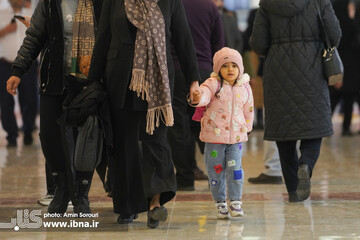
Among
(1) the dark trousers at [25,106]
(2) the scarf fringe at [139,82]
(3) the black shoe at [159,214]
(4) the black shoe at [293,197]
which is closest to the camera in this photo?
(2) the scarf fringe at [139,82]

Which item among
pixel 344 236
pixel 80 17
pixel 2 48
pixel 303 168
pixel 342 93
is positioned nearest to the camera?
pixel 344 236

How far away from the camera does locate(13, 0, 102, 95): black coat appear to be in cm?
590

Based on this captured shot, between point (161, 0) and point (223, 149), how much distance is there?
117 centimetres

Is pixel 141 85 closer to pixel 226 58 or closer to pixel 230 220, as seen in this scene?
pixel 226 58

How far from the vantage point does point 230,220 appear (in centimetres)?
584

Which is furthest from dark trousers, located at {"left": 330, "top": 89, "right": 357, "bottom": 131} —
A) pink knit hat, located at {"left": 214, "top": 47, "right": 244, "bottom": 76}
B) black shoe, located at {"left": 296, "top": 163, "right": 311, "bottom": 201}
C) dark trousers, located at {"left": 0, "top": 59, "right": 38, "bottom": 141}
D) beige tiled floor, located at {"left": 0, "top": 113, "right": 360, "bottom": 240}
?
pink knit hat, located at {"left": 214, "top": 47, "right": 244, "bottom": 76}

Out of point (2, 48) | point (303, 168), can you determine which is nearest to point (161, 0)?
point (303, 168)

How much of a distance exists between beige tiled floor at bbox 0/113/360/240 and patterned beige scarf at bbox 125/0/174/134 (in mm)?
756

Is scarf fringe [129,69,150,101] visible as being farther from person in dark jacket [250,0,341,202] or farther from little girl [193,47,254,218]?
person in dark jacket [250,0,341,202]

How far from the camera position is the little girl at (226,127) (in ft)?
19.2

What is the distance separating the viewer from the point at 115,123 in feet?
18.1

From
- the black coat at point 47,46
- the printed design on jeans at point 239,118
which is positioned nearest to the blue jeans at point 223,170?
the printed design on jeans at point 239,118

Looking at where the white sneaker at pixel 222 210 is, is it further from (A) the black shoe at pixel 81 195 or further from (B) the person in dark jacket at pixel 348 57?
(B) the person in dark jacket at pixel 348 57

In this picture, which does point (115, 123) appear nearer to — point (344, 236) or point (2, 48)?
point (344, 236)
